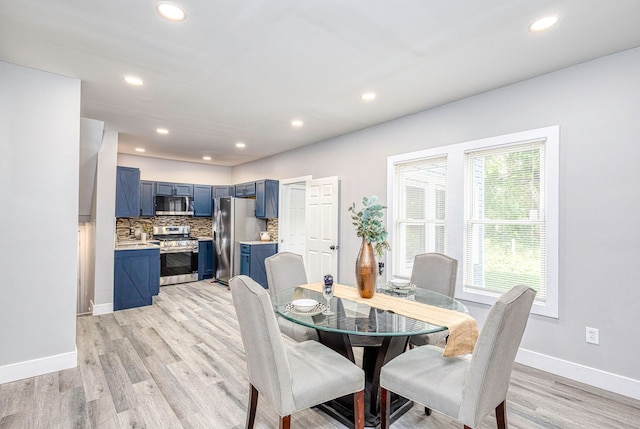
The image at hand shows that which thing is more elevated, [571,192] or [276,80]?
[276,80]

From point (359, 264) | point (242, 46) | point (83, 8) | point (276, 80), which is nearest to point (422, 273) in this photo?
point (359, 264)

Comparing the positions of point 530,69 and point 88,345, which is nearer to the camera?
point 530,69

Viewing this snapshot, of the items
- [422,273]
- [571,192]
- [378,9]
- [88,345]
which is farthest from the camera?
[88,345]

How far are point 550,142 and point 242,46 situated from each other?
275cm

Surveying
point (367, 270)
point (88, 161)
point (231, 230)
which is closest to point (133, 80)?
point (88, 161)

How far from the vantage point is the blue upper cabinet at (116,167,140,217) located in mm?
4723

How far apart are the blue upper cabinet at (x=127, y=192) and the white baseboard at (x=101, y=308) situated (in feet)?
4.25

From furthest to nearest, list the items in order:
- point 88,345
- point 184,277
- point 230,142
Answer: point 184,277, point 230,142, point 88,345

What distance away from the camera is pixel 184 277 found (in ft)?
21.0

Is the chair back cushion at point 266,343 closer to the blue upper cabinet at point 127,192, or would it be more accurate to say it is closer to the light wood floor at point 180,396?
the light wood floor at point 180,396

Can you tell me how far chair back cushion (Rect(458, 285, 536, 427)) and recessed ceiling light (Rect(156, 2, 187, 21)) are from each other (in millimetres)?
2435

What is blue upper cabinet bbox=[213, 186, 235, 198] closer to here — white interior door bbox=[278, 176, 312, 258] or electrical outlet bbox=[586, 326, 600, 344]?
white interior door bbox=[278, 176, 312, 258]

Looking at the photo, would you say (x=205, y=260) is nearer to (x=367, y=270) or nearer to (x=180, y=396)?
(x=180, y=396)

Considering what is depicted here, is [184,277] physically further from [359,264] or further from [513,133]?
[513,133]
